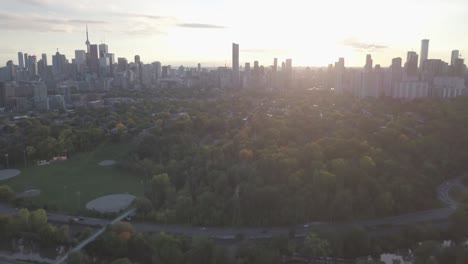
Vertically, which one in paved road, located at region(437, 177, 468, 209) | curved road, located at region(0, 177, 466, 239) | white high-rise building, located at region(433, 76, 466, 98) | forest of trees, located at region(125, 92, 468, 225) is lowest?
curved road, located at region(0, 177, 466, 239)

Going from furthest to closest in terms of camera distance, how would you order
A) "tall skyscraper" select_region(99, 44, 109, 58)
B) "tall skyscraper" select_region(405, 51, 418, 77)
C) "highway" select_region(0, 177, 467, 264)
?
"tall skyscraper" select_region(99, 44, 109, 58) < "tall skyscraper" select_region(405, 51, 418, 77) < "highway" select_region(0, 177, 467, 264)

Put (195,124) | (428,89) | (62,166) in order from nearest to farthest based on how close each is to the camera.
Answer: (62,166) → (195,124) → (428,89)

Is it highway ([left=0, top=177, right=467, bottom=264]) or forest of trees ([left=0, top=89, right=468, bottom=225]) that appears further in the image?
forest of trees ([left=0, top=89, right=468, bottom=225])

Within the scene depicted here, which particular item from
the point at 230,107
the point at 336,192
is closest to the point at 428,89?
the point at 230,107

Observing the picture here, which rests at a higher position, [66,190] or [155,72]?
[155,72]

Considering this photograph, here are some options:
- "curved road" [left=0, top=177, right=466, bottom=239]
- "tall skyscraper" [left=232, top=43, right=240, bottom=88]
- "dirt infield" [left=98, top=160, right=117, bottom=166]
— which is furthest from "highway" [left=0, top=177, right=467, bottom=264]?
"tall skyscraper" [left=232, top=43, right=240, bottom=88]

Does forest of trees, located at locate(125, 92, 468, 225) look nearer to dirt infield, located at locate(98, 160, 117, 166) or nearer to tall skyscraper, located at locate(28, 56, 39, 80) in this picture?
dirt infield, located at locate(98, 160, 117, 166)

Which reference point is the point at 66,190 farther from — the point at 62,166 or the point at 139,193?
the point at 62,166
